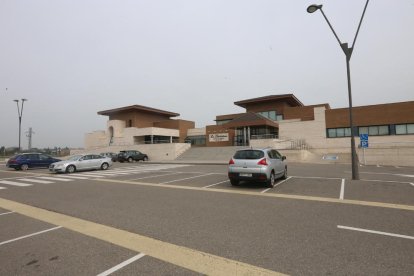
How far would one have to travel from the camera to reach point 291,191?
10.4m

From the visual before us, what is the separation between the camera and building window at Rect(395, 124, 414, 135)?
1310 inches

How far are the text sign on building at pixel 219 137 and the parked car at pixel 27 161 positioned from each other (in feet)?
80.3

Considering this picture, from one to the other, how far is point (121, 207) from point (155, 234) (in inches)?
117

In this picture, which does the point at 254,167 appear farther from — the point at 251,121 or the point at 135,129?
the point at 135,129

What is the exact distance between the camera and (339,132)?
36938mm

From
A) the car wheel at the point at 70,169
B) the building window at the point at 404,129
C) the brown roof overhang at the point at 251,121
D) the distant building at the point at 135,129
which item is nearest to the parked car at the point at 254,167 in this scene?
the car wheel at the point at 70,169

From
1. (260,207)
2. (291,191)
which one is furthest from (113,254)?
(291,191)

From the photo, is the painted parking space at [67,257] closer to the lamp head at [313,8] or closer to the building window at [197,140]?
the lamp head at [313,8]

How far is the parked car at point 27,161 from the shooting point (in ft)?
78.7

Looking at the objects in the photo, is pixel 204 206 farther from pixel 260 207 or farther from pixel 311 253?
pixel 311 253

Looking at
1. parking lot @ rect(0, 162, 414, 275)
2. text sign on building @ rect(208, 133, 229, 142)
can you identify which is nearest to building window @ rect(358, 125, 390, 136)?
text sign on building @ rect(208, 133, 229, 142)

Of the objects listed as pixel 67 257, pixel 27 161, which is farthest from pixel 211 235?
pixel 27 161

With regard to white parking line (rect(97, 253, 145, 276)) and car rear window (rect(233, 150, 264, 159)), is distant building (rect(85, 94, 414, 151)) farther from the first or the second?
white parking line (rect(97, 253, 145, 276))

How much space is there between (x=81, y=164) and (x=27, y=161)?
7.17 meters
